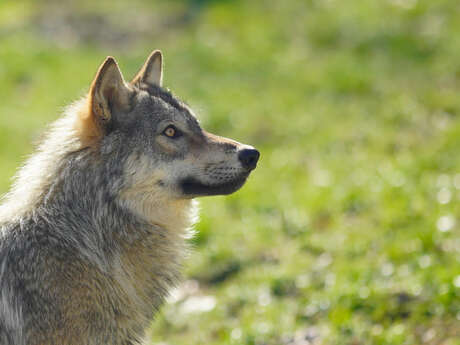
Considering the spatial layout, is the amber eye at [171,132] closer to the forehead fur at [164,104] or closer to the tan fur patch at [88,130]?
the forehead fur at [164,104]

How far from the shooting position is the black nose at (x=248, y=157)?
4887 mm

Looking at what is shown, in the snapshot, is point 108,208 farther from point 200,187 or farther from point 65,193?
point 200,187

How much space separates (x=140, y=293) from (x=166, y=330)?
86.4 inches

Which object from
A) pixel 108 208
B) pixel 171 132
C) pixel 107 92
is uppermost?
pixel 107 92

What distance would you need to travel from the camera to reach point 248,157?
4887 millimetres

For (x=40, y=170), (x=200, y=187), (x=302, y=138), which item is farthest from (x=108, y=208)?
(x=302, y=138)

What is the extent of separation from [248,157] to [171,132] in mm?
614

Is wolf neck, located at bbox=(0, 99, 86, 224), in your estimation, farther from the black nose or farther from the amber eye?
the black nose

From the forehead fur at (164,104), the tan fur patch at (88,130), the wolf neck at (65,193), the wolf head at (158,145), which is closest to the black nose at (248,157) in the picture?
the wolf head at (158,145)

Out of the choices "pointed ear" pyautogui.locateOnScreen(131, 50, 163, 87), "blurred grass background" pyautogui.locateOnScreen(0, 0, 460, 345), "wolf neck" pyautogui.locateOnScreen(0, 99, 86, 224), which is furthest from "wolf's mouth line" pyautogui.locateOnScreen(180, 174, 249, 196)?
"blurred grass background" pyautogui.locateOnScreen(0, 0, 460, 345)

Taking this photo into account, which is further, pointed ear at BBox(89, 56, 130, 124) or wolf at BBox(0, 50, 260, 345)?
pointed ear at BBox(89, 56, 130, 124)

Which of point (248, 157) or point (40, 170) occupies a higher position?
point (248, 157)

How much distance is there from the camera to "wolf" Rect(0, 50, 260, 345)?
4289mm

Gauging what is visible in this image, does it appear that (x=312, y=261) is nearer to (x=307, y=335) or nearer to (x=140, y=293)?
(x=307, y=335)
